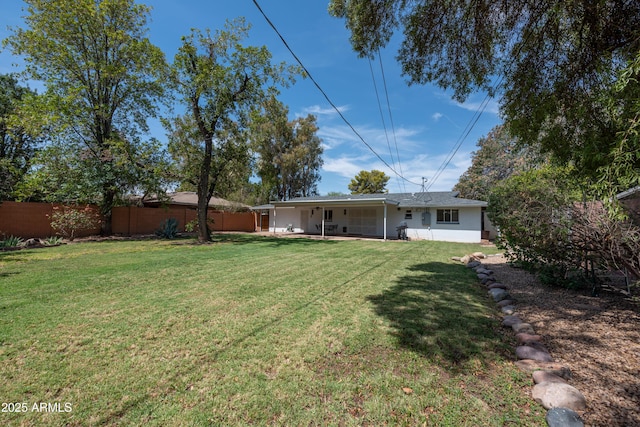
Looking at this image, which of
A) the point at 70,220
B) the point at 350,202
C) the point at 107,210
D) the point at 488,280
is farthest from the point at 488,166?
the point at 70,220

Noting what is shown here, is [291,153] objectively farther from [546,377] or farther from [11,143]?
[546,377]

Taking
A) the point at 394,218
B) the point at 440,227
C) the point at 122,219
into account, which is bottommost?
the point at 440,227

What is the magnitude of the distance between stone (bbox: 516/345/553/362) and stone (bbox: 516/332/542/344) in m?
0.21

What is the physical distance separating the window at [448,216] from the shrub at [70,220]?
19289 mm

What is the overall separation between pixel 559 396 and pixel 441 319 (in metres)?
1.77

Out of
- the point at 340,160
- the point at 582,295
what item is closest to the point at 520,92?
the point at 582,295

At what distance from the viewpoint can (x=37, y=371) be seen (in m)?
2.52

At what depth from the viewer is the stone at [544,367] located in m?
2.59

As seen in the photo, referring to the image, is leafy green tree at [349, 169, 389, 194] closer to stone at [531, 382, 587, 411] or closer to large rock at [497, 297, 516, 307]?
large rock at [497, 297, 516, 307]

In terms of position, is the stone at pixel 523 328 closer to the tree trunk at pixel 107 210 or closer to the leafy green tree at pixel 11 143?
the tree trunk at pixel 107 210

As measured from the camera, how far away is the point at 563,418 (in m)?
1.98

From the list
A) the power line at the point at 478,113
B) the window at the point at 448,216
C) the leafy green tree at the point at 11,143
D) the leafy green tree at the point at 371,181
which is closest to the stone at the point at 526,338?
the power line at the point at 478,113

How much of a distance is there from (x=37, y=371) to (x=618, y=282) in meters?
9.67

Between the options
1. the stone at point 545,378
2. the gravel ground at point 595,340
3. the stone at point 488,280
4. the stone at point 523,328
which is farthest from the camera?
the stone at point 488,280
